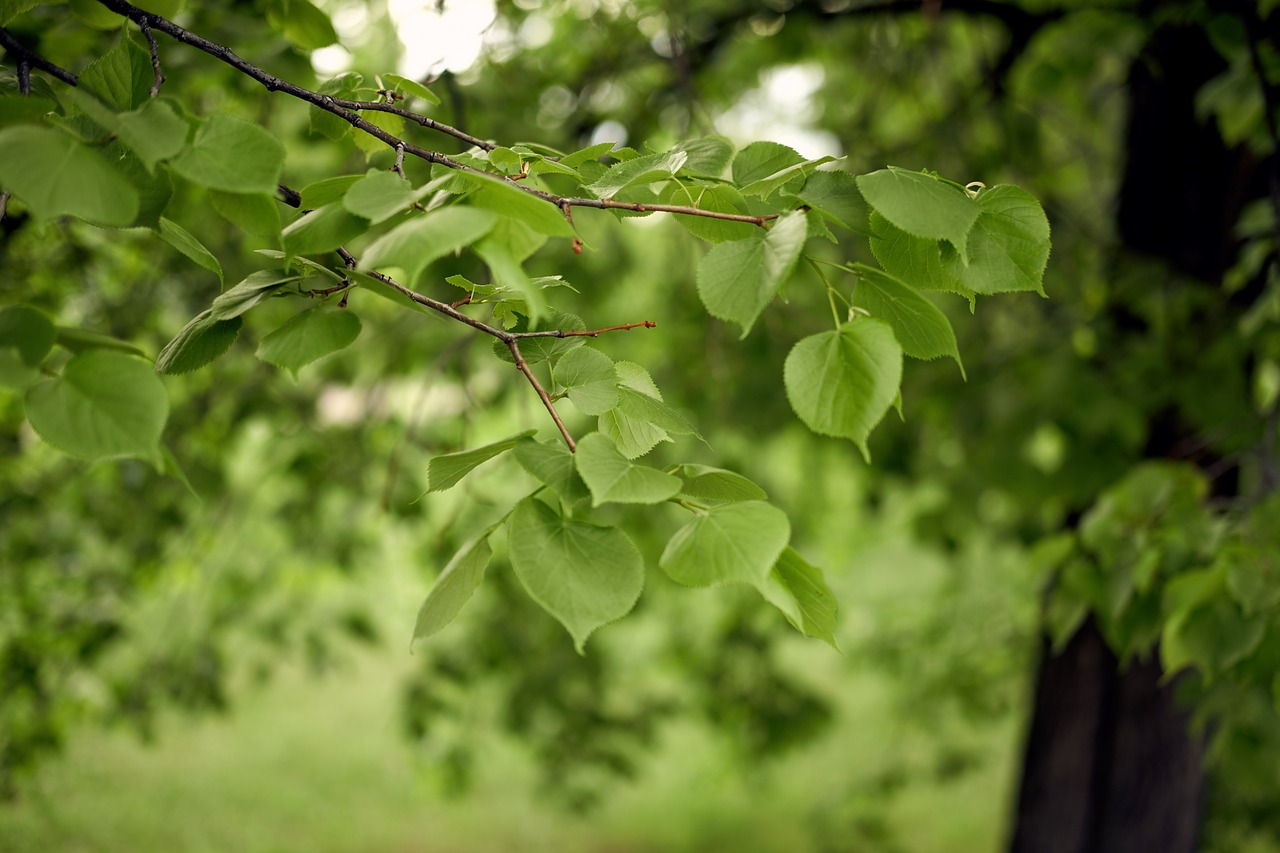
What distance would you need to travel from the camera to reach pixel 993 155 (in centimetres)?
353

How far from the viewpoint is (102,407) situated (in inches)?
29.3

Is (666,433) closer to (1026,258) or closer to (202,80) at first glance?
(1026,258)

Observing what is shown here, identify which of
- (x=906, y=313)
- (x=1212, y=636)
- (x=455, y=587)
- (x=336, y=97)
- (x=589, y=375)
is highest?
(x=336, y=97)

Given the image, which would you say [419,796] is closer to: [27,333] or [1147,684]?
[1147,684]

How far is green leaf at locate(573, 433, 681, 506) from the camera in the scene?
752mm

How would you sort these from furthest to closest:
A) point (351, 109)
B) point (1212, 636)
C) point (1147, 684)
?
point (1147, 684) < point (1212, 636) < point (351, 109)

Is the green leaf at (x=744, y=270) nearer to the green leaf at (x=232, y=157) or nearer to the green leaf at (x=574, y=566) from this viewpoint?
the green leaf at (x=574, y=566)

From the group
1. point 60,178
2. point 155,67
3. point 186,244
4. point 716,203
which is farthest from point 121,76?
point 716,203

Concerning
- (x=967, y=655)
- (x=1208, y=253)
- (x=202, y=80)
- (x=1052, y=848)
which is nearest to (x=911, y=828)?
(x=967, y=655)

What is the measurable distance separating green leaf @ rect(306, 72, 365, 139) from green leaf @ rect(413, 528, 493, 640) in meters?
0.58

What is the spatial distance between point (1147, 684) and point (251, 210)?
345 cm

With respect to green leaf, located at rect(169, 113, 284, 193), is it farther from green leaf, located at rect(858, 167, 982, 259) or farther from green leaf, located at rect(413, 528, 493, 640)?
green leaf, located at rect(858, 167, 982, 259)

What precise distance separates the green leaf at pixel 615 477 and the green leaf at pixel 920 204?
307 mm

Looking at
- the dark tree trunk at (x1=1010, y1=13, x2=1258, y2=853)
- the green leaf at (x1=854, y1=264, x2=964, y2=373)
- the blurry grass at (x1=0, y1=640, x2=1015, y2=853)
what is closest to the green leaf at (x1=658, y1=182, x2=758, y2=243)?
the green leaf at (x1=854, y1=264, x2=964, y2=373)
